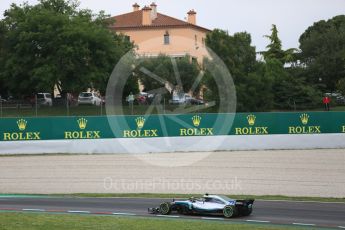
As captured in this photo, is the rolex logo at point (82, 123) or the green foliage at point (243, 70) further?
the green foliage at point (243, 70)

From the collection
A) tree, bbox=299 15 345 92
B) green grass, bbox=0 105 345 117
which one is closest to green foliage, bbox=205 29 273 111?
green grass, bbox=0 105 345 117

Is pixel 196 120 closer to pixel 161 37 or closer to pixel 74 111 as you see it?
pixel 74 111

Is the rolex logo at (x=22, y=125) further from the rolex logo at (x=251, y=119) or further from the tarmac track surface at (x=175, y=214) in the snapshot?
the tarmac track surface at (x=175, y=214)

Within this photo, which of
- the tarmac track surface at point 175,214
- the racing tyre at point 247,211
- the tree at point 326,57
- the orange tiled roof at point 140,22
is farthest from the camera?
the orange tiled roof at point 140,22

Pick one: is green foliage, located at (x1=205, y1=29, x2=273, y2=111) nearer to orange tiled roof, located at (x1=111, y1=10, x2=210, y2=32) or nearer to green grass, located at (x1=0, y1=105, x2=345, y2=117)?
green grass, located at (x1=0, y1=105, x2=345, y2=117)

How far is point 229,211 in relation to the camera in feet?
63.2

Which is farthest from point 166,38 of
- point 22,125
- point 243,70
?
point 22,125

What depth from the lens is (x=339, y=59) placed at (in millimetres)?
79812

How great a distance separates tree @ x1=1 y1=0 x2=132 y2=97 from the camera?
5809 cm

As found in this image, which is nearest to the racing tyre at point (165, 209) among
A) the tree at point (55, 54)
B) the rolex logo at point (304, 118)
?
the rolex logo at point (304, 118)

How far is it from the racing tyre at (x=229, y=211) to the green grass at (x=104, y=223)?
816mm

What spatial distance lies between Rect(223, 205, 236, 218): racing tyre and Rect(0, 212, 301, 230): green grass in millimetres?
816

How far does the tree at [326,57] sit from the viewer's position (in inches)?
3108

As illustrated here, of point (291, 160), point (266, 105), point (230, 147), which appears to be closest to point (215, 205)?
point (291, 160)
